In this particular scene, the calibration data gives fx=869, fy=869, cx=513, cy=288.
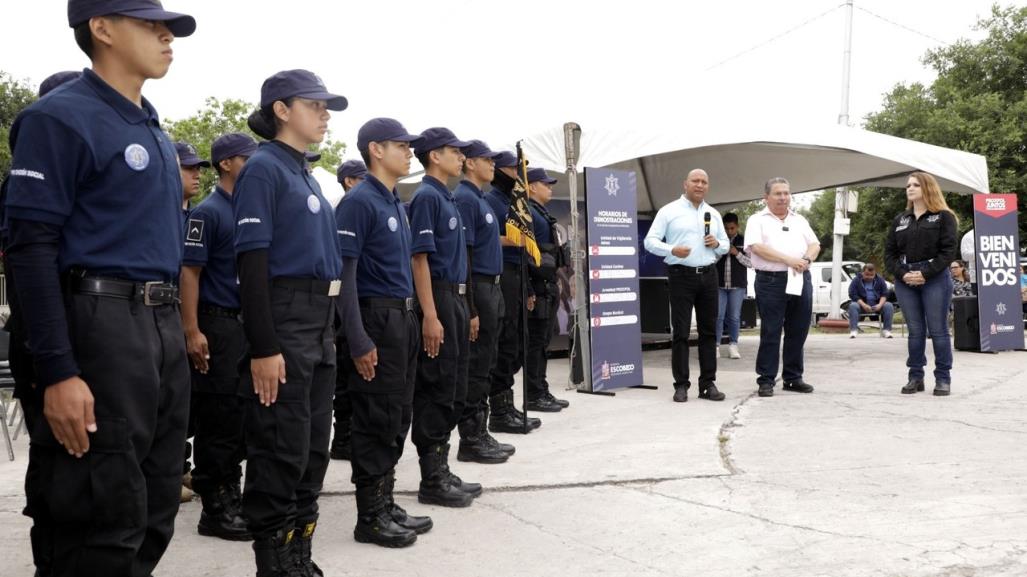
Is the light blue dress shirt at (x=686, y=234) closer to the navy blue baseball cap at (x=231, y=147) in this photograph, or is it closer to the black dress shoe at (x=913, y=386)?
the black dress shoe at (x=913, y=386)

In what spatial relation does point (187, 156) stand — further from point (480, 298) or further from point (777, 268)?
point (777, 268)

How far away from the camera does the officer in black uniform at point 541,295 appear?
24.0 ft

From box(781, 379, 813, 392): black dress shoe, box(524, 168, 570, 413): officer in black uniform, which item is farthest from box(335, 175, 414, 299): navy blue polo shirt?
box(781, 379, 813, 392): black dress shoe

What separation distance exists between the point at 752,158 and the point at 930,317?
18.0ft

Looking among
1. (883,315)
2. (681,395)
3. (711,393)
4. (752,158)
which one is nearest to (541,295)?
(681,395)

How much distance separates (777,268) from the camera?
7.93 meters

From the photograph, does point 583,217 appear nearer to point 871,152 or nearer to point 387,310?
point 871,152

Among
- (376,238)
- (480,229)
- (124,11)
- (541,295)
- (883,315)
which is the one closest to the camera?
(124,11)

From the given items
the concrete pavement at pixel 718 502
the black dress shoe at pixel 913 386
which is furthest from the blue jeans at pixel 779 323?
the black dress shoe at pixel 913 386

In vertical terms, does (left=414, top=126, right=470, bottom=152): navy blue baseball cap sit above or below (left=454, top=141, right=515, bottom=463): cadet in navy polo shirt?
above

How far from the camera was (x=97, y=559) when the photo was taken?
224 cm

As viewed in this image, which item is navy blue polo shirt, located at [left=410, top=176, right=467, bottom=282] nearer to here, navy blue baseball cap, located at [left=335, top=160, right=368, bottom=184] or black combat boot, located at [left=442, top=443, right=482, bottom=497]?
black combat boot, located at [left=442, top=443, right=482, bottom=497]

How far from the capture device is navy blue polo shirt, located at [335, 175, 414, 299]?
12.5 feet

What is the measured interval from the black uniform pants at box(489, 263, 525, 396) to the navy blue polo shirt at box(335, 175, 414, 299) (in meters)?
2.26
